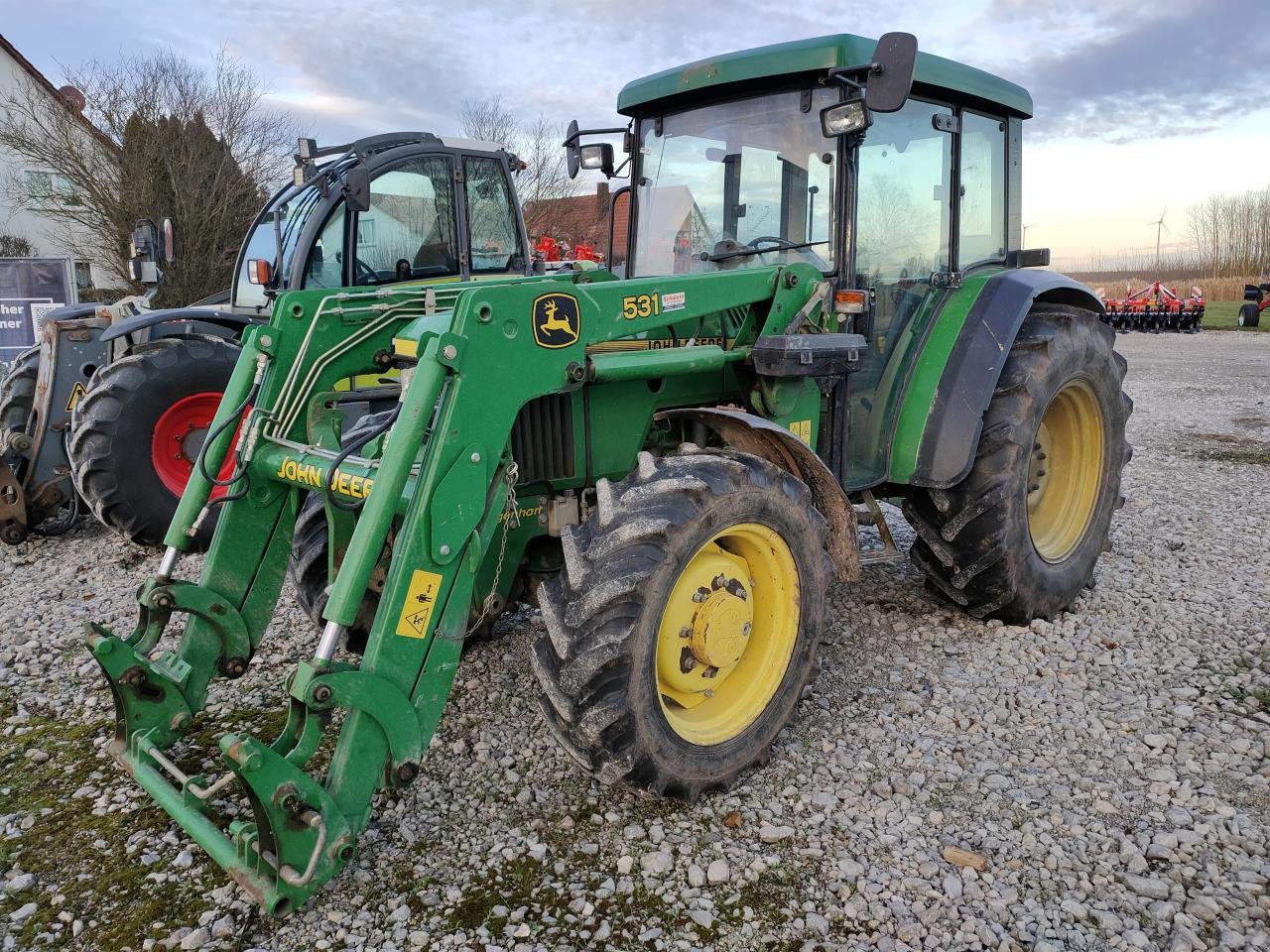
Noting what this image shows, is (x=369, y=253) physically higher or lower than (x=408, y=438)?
higher

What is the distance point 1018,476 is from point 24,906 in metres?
3.82

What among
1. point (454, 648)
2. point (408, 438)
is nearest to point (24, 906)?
point (454, 648)

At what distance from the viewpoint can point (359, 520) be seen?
2.66m

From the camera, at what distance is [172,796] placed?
287 cm

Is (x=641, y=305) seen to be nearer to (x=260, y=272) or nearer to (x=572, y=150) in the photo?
(x=572, y=150)

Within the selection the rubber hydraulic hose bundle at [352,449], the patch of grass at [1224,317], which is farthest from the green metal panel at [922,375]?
the patch of grass at [1224,317]

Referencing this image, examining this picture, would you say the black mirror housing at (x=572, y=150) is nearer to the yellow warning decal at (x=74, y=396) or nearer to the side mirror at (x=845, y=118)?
the side mirror at (x=845, y=118)

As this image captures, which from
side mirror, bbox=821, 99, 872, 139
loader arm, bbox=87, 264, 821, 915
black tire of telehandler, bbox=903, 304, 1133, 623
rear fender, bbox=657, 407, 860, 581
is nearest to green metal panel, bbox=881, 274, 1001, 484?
black tire of telehandler, bbox=903, 304, 1133, 623

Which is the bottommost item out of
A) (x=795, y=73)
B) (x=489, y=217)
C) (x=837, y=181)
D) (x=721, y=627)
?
(x=721, y=627)

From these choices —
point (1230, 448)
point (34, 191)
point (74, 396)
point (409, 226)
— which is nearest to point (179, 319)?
point (74, 396)

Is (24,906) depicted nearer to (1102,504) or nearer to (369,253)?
(1102,504)

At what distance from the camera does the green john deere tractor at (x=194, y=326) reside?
5.92 meters

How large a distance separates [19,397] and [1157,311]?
27.5 m

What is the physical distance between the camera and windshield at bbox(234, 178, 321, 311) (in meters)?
7.34
